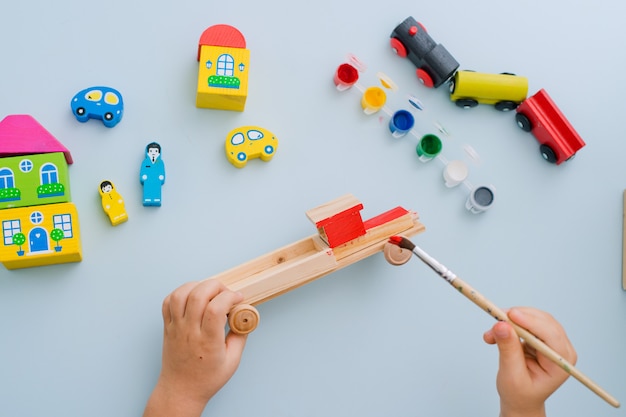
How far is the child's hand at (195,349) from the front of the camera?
0.89 metres

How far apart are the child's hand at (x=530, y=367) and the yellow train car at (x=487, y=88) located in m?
0.39

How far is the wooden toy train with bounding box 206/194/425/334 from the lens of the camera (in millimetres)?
940

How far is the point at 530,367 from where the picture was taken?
0.89 m

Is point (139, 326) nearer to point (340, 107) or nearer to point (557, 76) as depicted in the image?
point (340, 107)

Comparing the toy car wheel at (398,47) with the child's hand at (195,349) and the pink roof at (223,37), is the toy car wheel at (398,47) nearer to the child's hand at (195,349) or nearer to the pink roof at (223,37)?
the pink roof at (223,37)

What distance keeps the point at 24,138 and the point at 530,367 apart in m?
0.82

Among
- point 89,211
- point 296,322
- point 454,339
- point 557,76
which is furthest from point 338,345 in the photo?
point 557,76

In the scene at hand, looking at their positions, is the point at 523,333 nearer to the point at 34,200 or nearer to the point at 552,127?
the point at 552,127

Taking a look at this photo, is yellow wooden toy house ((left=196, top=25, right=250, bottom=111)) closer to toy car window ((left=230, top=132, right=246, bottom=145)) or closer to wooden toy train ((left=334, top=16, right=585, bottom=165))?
toy car window ((left=230, top=132, right=246, bottom=145))

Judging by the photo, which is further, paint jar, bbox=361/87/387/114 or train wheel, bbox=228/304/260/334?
paint jar, bbox=361/87/387/114

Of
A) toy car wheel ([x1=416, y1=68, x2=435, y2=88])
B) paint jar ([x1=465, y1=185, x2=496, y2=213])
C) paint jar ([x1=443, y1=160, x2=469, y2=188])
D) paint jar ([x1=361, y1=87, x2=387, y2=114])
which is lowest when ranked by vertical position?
paint jar ([x1=465, y1=185, x2=496, y2=213])

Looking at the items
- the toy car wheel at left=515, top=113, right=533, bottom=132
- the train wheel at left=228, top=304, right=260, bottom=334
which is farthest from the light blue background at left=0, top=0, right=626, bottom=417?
the train wheel at left=228, top=304, right=260, bottom=334

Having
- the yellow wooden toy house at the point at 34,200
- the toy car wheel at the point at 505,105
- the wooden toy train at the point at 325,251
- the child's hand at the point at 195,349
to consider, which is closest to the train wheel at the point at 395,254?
the wooden toy train at the point at 325,251

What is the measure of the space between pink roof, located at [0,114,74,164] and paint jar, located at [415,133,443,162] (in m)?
0.57
